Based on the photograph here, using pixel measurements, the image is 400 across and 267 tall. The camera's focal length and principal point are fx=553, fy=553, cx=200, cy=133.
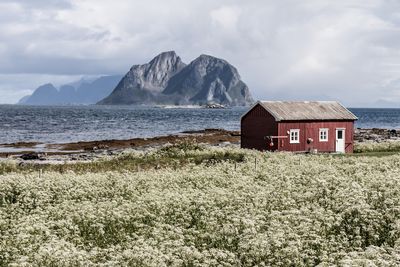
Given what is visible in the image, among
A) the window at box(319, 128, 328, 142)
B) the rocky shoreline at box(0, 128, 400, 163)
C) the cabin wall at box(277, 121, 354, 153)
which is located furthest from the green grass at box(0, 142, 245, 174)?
the window at box(319, 128, 328, 142)

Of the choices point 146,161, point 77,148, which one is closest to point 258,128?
point 146,161

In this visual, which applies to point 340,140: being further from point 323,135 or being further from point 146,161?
point 146,161

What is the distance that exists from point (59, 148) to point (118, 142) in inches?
331

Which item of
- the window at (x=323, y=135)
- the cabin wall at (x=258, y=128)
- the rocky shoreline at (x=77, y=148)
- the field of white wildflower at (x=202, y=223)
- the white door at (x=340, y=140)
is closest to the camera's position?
the field of white wildflower at (x=202, y=223)

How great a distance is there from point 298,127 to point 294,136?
37.8 inches

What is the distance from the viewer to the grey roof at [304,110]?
176 feet

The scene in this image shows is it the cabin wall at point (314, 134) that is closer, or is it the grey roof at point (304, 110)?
the cabin wall at point (314, 134)

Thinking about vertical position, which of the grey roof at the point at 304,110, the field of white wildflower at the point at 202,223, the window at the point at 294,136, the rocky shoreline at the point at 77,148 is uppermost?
the grey roof at the point at 304,110

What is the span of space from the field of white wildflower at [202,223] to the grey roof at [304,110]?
78.6 ft

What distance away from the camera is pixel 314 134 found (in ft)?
178

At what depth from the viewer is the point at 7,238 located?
16.4 metres

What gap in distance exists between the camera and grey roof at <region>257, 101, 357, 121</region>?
5359cm

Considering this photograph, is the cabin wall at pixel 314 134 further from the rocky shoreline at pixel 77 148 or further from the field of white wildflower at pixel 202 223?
the field of white wildflower at pixel 202 223

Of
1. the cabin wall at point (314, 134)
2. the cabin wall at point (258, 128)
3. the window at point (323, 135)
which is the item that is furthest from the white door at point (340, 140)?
the cabin wall at point (258, 128)
